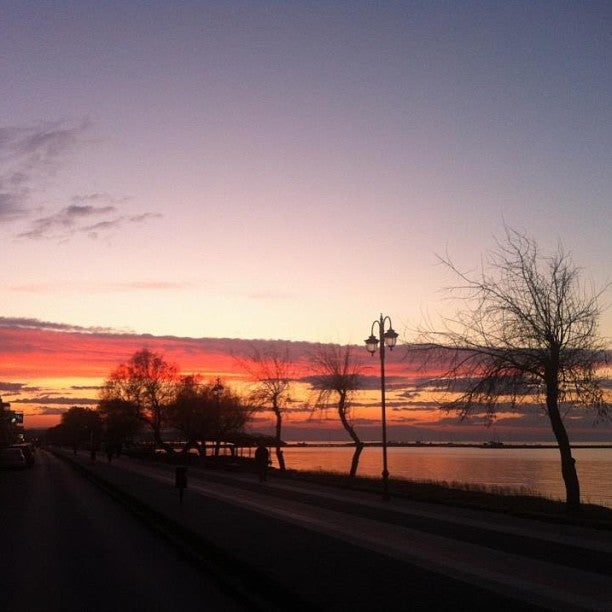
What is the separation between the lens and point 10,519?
21.0m

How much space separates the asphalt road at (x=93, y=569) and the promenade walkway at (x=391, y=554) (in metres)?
0.56

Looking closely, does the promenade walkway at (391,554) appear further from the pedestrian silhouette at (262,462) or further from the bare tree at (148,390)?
the bare tree at (148,390)

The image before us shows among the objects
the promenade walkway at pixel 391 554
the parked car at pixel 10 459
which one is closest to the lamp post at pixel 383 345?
the promenade walkway at pixel 391 554

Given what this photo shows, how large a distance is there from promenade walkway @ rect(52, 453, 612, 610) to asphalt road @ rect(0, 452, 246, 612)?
0.56 m

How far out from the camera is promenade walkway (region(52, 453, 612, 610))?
388 inches

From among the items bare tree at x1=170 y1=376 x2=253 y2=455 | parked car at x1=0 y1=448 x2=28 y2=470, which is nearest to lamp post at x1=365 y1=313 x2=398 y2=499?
parked car at x1=0 y1=448 x2=28 y2=470

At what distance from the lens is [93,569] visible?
41.0ft

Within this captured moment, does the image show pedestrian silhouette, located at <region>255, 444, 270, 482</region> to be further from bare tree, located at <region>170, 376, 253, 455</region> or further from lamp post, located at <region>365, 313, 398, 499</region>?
bare tree, located at <region>170, 376, 253, 455</region>

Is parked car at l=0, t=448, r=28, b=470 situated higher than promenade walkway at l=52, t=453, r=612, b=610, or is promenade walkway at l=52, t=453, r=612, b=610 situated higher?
promenade walkway at l=52, t=453, r=612, b=610

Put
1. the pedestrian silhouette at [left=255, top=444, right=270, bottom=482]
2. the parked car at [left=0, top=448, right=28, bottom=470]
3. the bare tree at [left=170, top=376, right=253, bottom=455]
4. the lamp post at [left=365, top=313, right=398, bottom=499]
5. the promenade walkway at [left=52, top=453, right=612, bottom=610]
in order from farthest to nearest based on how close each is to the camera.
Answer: the bare tree at [left=170, top=376, right=253, bottom=455], the parked car at [left=0, top=448, right=28, bottom=470], the pedestrian silhouette at [left=255, top=444, right=270, bottom=482], the lamp post at [left=365, top=313, right=398, bottom=499], the promenade walkway at [left=52, top=453, right=612, bottom=610]

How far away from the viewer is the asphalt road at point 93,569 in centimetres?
995

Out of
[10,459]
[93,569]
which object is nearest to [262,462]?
[10,459]

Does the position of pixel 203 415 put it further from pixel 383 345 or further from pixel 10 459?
pixel 383 345

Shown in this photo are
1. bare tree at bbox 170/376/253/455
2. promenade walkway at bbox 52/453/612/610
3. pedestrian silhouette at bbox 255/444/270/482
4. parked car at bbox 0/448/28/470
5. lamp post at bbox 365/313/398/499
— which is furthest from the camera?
bare tree at bbox 170/376/253/455
